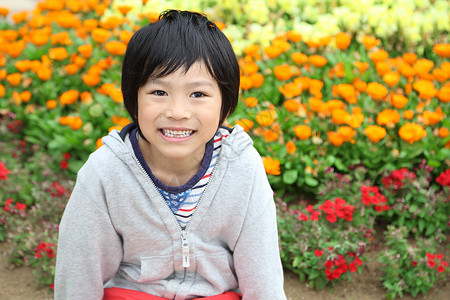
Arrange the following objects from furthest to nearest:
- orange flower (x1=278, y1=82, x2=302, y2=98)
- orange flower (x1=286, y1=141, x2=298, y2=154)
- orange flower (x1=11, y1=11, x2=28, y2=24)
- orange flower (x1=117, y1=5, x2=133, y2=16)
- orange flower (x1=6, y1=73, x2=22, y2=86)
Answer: orange flower (x1=11, y1=11, x2=28, y2=24) → orange flower (x1=117, y1=5, x2=133, y2=16) → orange flower (x1=6, y1=73, x2=22, y2=86) → orange flower (x1=278, y1=82, x2=302, y2=98) → orange flower (x1=286, y1=141, x2=298, y2=154)

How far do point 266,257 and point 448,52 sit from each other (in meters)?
2.18

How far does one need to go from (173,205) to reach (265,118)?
4.16 ft

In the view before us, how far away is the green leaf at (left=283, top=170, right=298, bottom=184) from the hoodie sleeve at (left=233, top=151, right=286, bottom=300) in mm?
1017

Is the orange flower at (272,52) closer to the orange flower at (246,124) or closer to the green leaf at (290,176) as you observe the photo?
the orange flower at (246,124)

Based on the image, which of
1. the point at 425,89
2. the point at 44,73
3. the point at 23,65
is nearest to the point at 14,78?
the point at 23,65

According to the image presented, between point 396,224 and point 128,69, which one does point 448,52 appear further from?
point 128,69

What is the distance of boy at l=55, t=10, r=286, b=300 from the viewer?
153cm

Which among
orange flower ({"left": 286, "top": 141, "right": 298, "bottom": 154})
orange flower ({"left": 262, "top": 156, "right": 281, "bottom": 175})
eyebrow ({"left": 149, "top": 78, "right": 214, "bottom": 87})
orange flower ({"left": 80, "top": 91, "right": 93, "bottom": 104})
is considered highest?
eyebrow ({"left": 149, "top": 78, "right": 214, "bottom": 87})

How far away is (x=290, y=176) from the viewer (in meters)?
2.79

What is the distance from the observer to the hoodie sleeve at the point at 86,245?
5.30 feet

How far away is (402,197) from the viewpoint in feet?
9.02

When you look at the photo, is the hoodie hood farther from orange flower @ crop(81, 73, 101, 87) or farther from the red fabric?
orange flower @ crop(81, 73, 101, 87)

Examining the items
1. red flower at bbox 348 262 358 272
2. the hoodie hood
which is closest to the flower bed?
red flower at bbox 348 262 358 272

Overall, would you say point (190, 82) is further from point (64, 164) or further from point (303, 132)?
point (64, 164)
